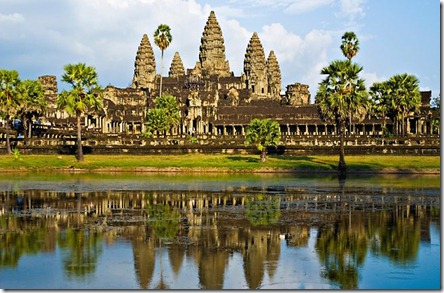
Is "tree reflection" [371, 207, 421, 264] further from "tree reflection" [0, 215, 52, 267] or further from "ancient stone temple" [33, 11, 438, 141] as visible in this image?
"ancient stone temple" [33, 11, 438, 141]

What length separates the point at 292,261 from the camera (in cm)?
2248

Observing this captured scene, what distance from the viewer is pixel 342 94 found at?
229ft

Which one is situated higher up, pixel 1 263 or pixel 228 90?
pixel 228 90

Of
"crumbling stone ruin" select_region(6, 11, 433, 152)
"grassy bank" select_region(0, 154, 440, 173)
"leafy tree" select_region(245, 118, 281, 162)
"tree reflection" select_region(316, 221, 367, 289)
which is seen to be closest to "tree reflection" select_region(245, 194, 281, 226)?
"tree reflection" select_region(316, 221, 367, 289)

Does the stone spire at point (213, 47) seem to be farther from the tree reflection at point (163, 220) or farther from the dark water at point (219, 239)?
the tree reflection at point (163, 220)

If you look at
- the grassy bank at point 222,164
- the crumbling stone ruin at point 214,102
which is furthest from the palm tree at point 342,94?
the crumbling stone ruin at point 214,102

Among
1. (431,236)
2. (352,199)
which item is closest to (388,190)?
(352,199)

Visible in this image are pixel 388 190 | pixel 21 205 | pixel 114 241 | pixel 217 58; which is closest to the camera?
pixel 114 241

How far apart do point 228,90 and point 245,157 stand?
8331 centimetres

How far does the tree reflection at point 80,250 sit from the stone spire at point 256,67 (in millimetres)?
156453

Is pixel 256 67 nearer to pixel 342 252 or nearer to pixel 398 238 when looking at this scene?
pixel 398 238

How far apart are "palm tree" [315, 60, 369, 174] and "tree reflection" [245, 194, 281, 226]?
1118 inches

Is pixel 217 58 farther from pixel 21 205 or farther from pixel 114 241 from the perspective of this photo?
pixel 114 241

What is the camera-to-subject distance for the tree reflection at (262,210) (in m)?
31.7
